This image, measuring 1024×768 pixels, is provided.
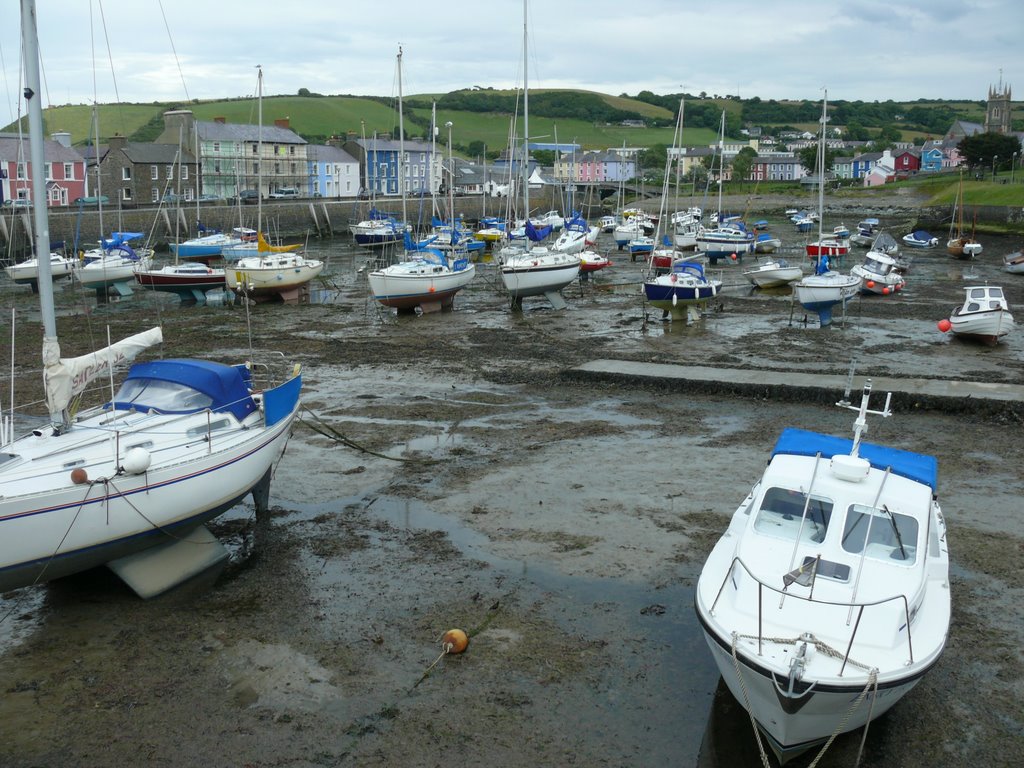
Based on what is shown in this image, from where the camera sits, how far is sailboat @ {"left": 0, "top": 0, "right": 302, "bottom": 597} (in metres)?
9.38

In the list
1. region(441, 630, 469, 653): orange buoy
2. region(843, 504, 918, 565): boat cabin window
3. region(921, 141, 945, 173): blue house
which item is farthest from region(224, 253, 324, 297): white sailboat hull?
region(921, 141, 945, 173): blue house

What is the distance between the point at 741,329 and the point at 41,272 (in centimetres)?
2418

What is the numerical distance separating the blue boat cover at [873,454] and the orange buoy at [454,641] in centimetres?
386

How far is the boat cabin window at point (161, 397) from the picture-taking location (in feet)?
39.4

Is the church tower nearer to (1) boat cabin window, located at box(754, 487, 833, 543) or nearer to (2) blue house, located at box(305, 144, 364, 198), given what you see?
(2) blue house, located at box(305, 144, 364, 198)

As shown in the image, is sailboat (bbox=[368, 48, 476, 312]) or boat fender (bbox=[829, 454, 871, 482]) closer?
boat fender (bbox=[829, 454, 871, 482])

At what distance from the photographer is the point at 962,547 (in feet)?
39.2

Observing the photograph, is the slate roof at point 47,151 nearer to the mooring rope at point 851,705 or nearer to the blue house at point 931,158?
the mooring rope at point 851,705

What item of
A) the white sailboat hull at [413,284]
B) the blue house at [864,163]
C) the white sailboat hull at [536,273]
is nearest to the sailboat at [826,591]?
the white sailboat hull at [413,284]

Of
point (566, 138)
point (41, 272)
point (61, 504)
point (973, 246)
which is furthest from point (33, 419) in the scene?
point (566, 138)

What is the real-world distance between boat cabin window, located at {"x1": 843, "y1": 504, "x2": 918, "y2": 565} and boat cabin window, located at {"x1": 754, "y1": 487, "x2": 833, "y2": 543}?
24 cm

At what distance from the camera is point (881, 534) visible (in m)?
8.69

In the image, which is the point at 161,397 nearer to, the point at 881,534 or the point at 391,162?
the point at 881,534

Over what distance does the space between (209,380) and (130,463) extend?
247cm
